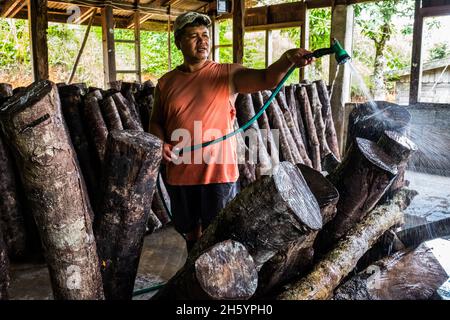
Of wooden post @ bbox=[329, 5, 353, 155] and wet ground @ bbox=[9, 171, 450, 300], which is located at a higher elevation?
wooden post @ bbox=[329, 5, 353, 155]

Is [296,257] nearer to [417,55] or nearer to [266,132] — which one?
[266,132]

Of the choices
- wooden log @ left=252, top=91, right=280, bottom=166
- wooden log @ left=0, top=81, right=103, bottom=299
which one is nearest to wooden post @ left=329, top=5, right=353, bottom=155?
wooden log @ left=252, top=91, right=280, bottom=166

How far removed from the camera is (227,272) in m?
1.76

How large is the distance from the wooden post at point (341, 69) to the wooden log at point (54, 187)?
6.97 metres

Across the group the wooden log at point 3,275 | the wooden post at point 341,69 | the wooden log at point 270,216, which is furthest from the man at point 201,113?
the wooden post at point 341,69

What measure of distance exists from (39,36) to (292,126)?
4.32 meters

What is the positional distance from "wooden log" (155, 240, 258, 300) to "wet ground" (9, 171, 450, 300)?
1398 millimetres

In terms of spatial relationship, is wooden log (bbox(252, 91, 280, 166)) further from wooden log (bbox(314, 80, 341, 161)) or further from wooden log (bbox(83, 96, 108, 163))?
wooden log (bbox(83, 96, 108, 163))

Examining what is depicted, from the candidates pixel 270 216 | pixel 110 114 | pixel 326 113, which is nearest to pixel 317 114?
pixel 326 113

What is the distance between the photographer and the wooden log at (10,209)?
376 cm

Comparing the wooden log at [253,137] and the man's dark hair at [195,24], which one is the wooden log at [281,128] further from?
the man's dark hair at [195,24]

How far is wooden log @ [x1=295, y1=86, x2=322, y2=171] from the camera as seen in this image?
6.65 meters

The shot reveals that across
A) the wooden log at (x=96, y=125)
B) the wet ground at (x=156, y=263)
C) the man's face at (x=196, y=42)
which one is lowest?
the wet ground at (x=156, y=263)
